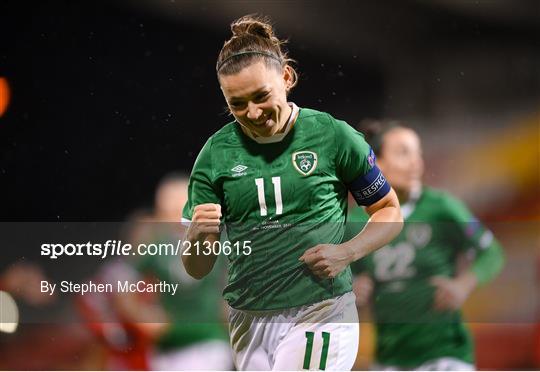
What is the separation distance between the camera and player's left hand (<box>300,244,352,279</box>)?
94.4 inches

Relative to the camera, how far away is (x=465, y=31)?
290cm

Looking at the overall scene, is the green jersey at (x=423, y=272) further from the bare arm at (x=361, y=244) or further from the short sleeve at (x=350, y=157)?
the short sleeve at (x=350, y=157)

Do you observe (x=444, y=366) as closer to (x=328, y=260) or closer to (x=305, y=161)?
(x=328, y=260)

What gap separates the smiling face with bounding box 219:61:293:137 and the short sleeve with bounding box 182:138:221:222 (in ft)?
0.62

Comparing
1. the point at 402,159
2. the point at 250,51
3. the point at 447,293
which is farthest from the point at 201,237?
the point at 447,293

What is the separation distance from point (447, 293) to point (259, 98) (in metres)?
1.16

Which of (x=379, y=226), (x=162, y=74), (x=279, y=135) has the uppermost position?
(x=162, y=74)

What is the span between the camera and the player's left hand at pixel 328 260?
2.40m

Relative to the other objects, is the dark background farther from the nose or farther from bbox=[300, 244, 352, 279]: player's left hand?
bbox=[300, 244, 352, 279]: player's left hand

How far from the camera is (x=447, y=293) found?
9.77 ft

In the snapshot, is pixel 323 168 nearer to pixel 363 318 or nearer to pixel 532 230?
pixel 363 318

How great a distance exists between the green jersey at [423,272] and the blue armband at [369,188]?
46 cm

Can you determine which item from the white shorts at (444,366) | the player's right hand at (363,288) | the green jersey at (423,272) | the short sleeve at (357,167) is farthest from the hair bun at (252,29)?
the white shorts at (444,366)

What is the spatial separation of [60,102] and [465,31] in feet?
5.19
